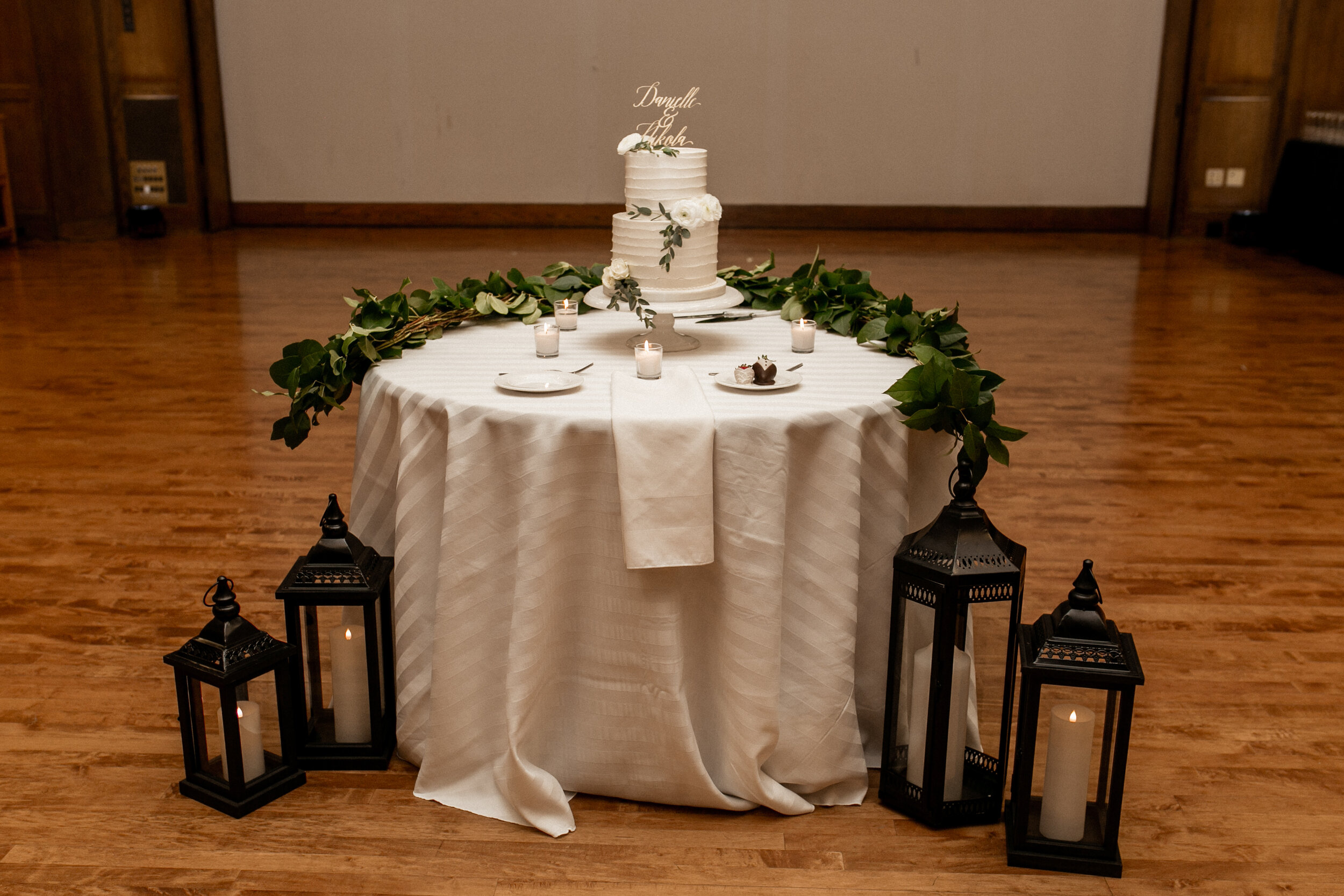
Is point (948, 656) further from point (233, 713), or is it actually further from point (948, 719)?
point (233, 713)

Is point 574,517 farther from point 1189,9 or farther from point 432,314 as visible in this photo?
point 1189,9

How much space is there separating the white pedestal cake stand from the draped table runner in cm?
19

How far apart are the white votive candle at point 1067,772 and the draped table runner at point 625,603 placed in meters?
0.32

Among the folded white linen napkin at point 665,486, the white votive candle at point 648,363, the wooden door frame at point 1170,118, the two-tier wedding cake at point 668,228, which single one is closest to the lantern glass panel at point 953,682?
the folded white linen napkin at point 665,486

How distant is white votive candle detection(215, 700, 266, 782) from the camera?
1.99 m

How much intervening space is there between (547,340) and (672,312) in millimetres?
256

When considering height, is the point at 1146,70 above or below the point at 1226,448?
above

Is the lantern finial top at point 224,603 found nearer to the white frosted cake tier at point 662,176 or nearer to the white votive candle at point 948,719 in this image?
the white frosted cake tier at point 662,176

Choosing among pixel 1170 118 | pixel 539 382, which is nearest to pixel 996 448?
pixel 539 382

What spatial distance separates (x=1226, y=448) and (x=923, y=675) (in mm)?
2522

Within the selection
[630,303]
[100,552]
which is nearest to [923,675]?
[630,303]

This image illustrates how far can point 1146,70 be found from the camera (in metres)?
8.48

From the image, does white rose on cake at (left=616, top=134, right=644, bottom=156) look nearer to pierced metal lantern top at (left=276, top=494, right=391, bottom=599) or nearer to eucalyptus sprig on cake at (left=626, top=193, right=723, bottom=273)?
eucalyptus sprig on cake at (left=626, top=193, right=723, bottom=273)

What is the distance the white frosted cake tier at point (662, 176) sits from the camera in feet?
7.08
